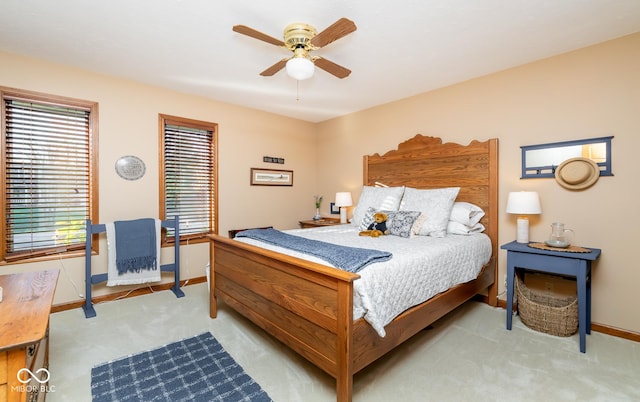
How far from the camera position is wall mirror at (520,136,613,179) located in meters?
2.40

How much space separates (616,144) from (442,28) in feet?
5.63

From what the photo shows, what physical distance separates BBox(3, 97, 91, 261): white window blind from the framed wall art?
193cm

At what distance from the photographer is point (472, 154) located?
3139 mm

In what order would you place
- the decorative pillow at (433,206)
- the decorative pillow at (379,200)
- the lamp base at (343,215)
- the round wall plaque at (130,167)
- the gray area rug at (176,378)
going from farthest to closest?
the lamp base at (343,215) → the decorative pillow at (379,200) → the round wall plaque at (130,167) → the decorative pillow at (433,206) → the gray area rug at (176,378)

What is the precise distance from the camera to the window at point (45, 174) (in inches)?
105

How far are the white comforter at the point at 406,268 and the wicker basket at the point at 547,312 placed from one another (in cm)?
43

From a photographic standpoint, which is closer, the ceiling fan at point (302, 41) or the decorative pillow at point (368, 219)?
the ceiling fan at point (302, 41)

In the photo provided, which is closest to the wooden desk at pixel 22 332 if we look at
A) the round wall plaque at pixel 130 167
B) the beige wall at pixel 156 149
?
the beige wall at pixel 156 149

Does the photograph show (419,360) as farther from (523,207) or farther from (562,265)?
(523,207)

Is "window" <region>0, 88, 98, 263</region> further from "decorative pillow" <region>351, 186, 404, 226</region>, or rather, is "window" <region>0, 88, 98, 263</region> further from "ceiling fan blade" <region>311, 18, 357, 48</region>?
"decorative pillow" <region>351, 186, 404, 226</region>

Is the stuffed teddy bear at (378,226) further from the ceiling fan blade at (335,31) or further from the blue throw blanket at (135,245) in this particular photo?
the blue throw blanket at (135,245)

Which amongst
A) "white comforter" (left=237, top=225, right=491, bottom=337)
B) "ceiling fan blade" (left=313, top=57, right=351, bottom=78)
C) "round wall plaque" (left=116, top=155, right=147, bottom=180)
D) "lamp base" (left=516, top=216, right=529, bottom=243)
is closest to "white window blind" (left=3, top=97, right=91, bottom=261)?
"round wall plaque" (left=116, top=155, right=147, bottom=180)

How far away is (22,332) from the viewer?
109 centimetres

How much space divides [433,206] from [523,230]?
800mm
